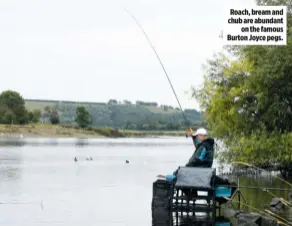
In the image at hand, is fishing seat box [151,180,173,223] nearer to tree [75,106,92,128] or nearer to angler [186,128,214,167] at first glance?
angler [186,128,214,167]

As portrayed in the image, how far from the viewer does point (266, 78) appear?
26594 mm

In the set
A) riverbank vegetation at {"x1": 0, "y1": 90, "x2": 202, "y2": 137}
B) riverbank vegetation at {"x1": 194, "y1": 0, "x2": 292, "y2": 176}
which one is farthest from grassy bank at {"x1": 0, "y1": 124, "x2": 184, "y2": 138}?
riverbank vegetation at {"x1": 194, "y1": 0, "x2": 292, "y2": 176}

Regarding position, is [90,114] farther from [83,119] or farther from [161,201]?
[161,201]

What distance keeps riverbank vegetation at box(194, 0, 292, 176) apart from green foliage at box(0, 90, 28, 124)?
108271 mm

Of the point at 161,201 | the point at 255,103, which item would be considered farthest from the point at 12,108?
the point at 161,201

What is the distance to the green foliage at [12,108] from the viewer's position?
453ft

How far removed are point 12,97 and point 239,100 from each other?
117697 millimetres

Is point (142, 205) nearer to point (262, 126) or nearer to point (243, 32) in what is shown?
point (243, 32)

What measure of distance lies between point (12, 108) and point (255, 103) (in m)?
118

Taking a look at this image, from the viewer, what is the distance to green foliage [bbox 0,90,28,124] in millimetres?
138125

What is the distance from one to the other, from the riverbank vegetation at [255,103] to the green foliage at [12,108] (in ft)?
355

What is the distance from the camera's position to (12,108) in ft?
468

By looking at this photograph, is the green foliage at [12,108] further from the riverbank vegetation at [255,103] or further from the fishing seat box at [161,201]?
the fishing seat box at [161,201]

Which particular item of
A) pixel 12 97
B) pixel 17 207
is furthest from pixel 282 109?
pixel 12 97
